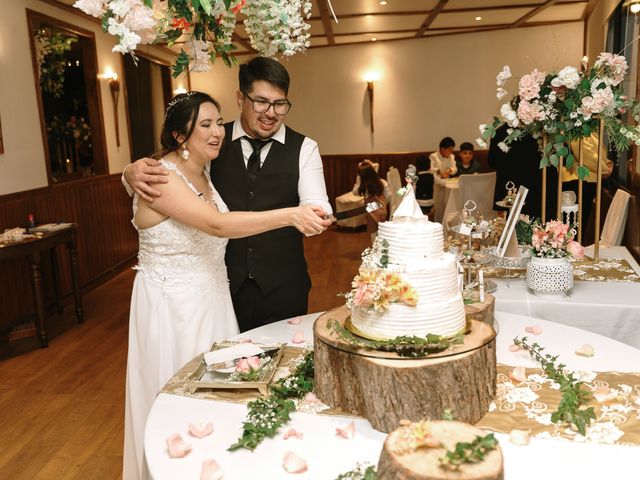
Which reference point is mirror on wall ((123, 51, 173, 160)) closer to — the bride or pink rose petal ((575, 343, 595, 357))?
the bride

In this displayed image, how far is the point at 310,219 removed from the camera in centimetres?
190

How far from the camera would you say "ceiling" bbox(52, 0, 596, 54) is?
24.4ft

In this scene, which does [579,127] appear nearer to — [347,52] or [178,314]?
[178,314]

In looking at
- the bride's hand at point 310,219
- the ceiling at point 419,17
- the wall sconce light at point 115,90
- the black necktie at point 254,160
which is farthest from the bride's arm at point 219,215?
the wall sconce light at point 115,90

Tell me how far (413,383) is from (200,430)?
1.81 ft

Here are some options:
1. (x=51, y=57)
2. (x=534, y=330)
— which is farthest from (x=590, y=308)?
(x=51, y=57)

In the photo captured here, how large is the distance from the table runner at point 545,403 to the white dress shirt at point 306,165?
1038mm

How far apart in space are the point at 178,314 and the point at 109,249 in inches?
199

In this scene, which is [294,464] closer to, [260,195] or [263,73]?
[260,195]

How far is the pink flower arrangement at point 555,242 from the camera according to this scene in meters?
2.62

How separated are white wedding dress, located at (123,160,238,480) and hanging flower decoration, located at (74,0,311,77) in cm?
48

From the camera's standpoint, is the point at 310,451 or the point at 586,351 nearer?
the point at 310,451

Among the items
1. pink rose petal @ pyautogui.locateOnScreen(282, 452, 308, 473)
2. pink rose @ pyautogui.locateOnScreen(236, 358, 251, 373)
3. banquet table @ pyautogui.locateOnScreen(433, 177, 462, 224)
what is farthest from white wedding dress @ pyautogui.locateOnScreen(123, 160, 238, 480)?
banquet table @ pyautogui.locateOnScreen(433, 177, 462, 224)

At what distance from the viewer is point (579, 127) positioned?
2.79 metres
